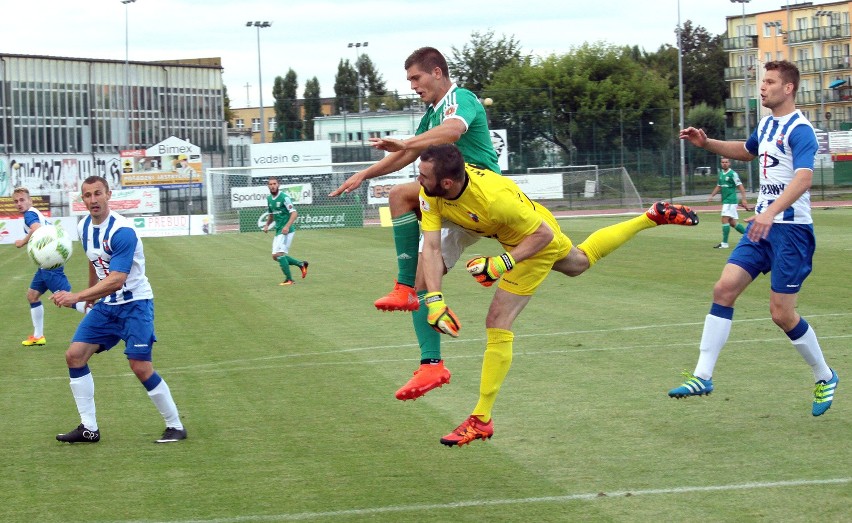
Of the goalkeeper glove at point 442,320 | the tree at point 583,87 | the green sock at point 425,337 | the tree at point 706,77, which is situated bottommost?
the green sock at point 425,337

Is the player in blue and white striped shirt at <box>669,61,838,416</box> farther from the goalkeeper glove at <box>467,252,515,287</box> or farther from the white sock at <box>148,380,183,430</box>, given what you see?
the white sock at <box>148,380,183,430</box>

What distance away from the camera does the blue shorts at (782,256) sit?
24.5 feet

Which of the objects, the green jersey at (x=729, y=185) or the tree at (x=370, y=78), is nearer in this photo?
the green jersey at (x=729, y=185)

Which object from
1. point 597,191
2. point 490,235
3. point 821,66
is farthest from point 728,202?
point 821,66

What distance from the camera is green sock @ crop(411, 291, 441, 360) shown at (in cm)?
723

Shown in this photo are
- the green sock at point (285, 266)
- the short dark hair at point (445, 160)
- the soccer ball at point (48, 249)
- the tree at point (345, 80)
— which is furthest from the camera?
the tree at point (345, 80)

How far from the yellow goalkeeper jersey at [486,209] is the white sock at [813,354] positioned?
2.21 meters

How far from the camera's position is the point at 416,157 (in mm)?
7000

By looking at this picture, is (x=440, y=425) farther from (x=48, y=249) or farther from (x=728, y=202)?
(x=728, y=202)

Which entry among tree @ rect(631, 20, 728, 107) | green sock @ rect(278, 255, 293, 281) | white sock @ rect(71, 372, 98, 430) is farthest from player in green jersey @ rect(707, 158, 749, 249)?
tree @ rect(631, 20, 728, 107)

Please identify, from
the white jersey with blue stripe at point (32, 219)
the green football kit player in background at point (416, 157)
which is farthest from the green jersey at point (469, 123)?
the white jersey with blue stripe at point (32, 219)

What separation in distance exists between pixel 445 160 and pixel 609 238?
1.85 m

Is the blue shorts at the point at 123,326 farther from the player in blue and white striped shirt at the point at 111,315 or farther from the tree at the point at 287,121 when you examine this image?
the tree at the point at 287,121

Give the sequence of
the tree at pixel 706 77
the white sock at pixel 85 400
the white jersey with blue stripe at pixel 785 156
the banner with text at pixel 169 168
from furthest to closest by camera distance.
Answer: the tree at pixel 706 77, the banner with text at pixel 169 168, the white sock at pixel 85 400, the white jersey with blue stripe at pixel 785 156
